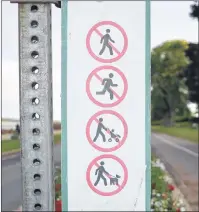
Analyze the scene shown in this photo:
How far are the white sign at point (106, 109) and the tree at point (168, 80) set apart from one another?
47859mm

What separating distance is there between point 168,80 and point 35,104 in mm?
51239

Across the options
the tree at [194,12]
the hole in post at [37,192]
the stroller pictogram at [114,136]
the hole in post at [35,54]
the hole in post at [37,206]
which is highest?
the tree at [194,12]

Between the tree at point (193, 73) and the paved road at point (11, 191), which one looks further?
the tree at point (193, 73)

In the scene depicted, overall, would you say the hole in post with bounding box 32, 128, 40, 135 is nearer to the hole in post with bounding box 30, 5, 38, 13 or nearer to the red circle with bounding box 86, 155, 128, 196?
the red circle with bounding box 86, 155, 128, 196

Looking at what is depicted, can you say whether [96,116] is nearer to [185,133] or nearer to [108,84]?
[108,84]

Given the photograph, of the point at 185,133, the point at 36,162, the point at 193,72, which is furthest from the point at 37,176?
the point at 185,133

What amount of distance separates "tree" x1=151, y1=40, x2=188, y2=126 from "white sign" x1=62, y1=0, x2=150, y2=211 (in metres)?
47.9

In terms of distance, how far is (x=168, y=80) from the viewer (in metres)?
51.8

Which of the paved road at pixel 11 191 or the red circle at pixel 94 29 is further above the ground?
the red circle at pixel 94 29

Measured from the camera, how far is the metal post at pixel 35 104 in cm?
125

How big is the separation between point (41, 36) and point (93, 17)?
0.16 meters

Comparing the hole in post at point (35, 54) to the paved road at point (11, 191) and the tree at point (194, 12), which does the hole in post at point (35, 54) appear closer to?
the paved road at point (11, 191)

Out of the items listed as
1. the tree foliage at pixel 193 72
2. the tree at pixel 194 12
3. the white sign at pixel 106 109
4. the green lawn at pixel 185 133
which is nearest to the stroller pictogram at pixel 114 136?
the white sign at pixel 106 109

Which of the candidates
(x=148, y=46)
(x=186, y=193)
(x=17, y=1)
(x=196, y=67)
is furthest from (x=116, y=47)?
(x=196, y=67)
